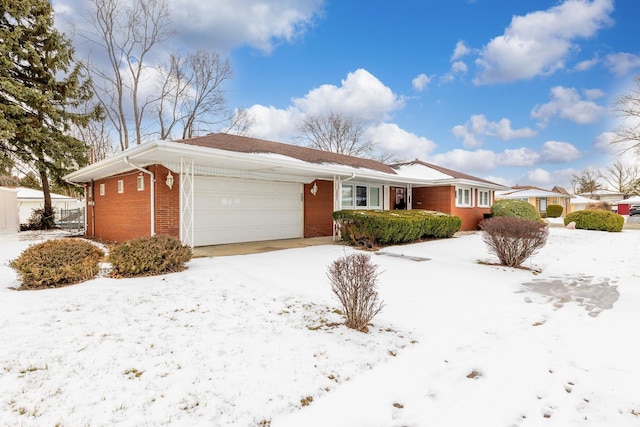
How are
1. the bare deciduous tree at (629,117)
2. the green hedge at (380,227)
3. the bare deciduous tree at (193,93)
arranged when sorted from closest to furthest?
1. the green hedge at (380,227)
2. the bare deciduous tree at (629,117)
3. the bare deciduous tree at (193,93)

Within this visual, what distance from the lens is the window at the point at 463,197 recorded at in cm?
1744

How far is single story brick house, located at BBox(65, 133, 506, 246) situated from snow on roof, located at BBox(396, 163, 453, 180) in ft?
2.37

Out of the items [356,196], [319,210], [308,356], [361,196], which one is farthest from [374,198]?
[308,356]

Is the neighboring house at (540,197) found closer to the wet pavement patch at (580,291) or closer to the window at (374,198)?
the window at (374,198)

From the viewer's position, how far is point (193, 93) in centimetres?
2467

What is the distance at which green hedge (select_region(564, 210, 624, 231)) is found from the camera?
17.8m

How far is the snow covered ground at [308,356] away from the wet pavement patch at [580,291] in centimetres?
5

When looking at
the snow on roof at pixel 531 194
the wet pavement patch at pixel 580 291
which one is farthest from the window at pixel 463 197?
the snow on roof at pixel 531 194

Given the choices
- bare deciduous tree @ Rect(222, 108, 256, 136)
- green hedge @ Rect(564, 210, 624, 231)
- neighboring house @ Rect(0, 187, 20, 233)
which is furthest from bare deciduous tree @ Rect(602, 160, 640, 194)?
neighboring house @ Rect(0, 187, 20, 233)

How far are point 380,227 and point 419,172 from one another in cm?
981

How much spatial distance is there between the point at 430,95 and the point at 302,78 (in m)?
7.04

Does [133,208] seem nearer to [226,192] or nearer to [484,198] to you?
[226,192]

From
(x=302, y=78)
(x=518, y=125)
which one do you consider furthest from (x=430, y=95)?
(x=302, y=78)

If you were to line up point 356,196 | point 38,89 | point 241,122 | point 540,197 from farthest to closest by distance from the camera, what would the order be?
1. point 540,197
2. point 241,122
3. point 38,89
4. point 356,196
